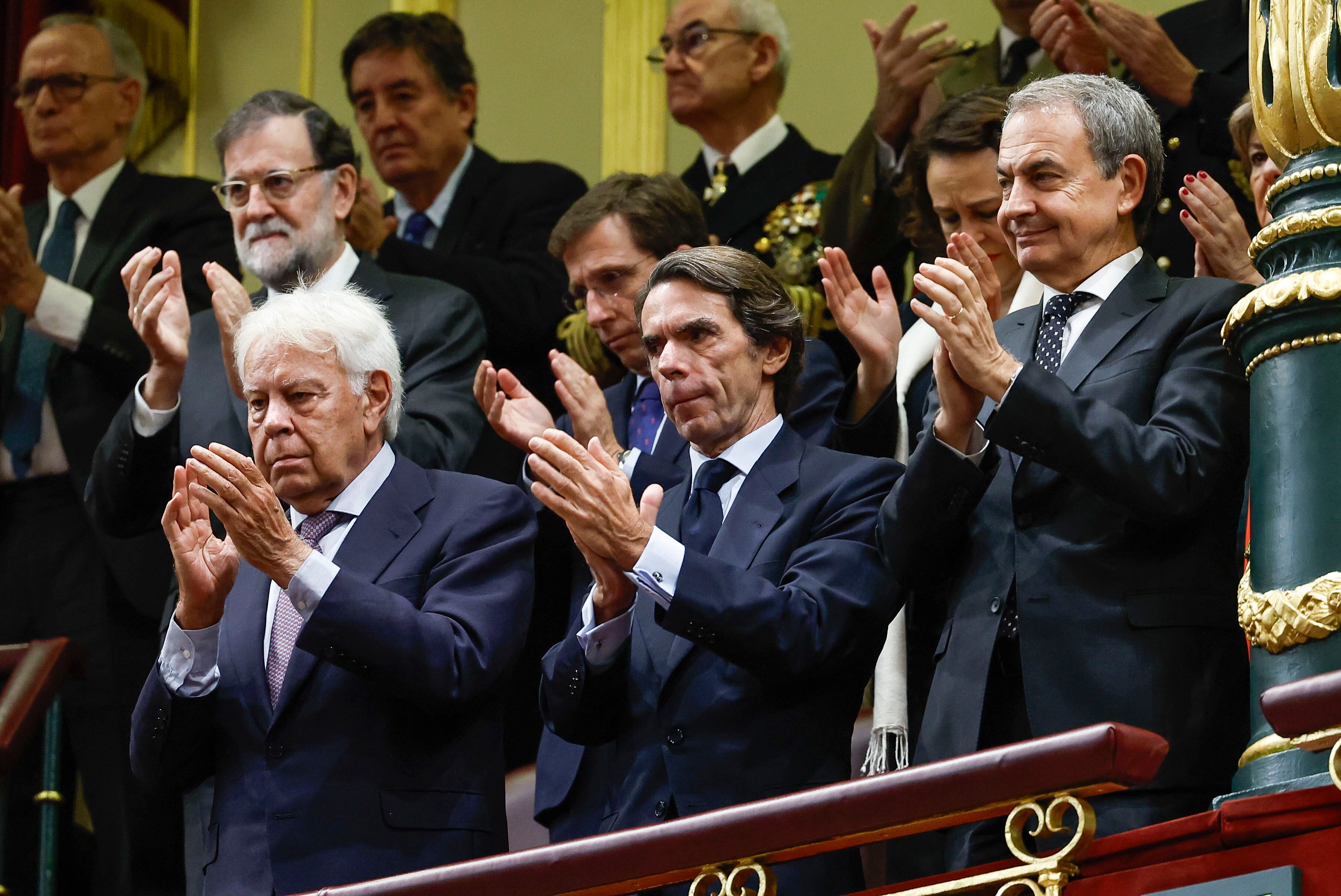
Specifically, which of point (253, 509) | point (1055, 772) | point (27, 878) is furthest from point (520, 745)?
point (1055, 772)

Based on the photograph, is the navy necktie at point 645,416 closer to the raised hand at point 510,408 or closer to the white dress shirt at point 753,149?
the raised hand at point 510,408

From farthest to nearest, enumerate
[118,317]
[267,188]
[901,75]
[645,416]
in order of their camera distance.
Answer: [118,317], [901,75], [267,188], [645,416]

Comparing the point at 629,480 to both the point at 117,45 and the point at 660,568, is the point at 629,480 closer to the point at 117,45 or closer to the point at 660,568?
the point at 660,568

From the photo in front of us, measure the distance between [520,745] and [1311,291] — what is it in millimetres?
2253

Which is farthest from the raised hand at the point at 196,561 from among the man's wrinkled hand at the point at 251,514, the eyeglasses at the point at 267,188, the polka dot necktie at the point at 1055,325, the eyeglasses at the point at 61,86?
the eyeglasses at the point at 61,86

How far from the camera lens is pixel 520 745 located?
4.27 m

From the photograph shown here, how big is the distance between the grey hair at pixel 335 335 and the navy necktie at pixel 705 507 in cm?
56

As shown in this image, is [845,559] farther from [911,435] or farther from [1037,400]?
[911,435]

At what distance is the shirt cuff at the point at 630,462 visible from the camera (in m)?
3.58

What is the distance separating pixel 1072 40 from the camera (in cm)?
421

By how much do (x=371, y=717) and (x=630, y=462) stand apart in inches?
31.6

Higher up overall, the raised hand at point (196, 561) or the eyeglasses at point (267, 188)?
the eyeglasses at point (267, 188)

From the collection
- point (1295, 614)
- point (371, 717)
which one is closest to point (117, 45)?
point (371, 717)

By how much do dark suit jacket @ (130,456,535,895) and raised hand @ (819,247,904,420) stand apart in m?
0.67
